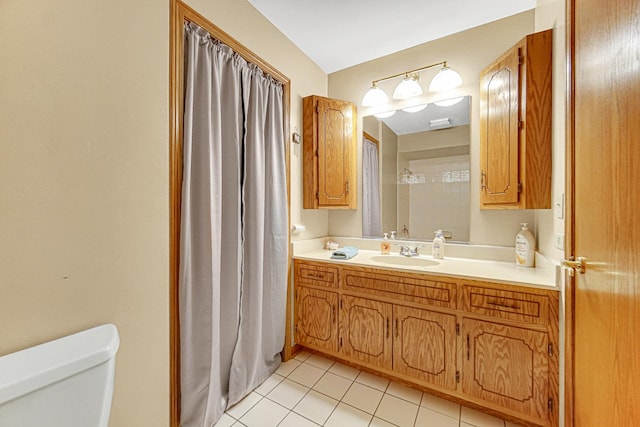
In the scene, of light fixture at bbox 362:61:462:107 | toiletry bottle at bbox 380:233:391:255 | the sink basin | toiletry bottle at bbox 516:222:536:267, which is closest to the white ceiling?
light fixture at bbox 362:61:462:107

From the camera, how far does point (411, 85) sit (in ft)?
6.89

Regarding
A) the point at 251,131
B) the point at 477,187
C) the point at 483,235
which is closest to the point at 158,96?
the point at 251,131

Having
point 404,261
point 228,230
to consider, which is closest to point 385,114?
point 404,261

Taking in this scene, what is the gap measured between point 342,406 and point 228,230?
1.33 meters

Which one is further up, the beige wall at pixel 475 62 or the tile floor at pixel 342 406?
the beige wall at pixel 475 62

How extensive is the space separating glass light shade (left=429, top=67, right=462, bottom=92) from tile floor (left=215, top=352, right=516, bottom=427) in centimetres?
228

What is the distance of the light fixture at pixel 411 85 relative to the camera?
6.41ft

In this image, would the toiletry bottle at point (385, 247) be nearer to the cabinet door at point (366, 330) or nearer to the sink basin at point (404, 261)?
the sink basin at point (404, 261)

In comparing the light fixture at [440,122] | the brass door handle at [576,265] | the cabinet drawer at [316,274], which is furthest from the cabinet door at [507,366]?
the light fixture at [440,122]

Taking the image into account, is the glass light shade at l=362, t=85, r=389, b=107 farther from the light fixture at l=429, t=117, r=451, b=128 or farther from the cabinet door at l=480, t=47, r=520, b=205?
the cabinet door at l=480, t=47, r=520, b=205

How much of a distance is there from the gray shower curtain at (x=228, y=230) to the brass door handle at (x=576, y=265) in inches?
63.5

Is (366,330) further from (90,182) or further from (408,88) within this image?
(408,88)

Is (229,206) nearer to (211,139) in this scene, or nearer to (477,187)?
(211,139)

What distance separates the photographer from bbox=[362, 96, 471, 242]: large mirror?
2004 mm
